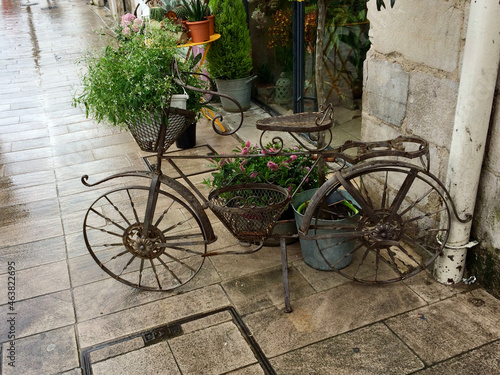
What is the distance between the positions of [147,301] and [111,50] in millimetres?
1585

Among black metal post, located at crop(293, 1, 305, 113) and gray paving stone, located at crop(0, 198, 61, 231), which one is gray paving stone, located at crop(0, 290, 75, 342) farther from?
black metal post, located at crop(293, 1, 305, 113)

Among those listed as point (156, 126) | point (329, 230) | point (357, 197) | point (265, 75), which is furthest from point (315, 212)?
point (265, 75)

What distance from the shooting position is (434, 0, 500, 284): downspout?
8.36 ft

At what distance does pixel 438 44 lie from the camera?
9.75 ft

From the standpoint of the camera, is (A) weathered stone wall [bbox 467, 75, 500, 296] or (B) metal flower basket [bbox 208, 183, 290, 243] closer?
(A) weathered stone wall [bbox 467, 75, 500, 296]

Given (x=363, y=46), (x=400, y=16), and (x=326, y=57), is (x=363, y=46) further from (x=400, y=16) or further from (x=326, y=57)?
(x=400, y=16)

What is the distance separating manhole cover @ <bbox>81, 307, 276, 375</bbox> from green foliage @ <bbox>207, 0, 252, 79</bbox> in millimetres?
3985

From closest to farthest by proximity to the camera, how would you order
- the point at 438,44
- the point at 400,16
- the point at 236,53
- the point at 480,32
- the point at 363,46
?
the point at 480,32 < the point at 438,44 < the point at 400,16 < the point at 363,46 < the point at 236,53

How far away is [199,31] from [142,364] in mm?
4097

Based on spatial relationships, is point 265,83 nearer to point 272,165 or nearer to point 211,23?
point 211,23

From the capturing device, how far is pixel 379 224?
3.02 metres

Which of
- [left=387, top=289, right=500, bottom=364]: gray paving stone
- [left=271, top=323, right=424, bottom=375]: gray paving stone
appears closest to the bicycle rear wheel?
[left=271, top=323, right=424, bottom=375]: gray paving stone

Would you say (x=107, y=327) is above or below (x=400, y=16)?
below

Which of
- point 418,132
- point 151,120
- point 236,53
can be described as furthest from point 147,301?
point 236,53
